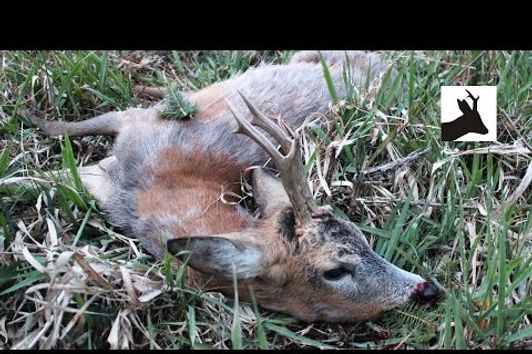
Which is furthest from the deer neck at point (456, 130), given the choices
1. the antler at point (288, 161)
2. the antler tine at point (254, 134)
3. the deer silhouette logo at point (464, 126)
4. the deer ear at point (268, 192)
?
the antler tine at point (254, 134)

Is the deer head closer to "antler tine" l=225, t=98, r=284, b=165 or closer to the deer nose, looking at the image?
the deer nose

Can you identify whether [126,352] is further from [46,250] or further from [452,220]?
[452,220]

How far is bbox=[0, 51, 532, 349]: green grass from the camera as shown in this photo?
3432 millimetres

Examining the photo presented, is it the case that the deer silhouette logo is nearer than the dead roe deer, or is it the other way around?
the dead roe deer

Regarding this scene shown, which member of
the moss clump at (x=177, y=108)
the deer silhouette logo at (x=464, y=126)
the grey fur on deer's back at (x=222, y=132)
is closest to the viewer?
the grey fur on deer's back at (x=222, y=132)

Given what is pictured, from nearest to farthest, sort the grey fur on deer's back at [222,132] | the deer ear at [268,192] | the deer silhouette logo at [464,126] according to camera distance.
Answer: the deer ear at [268,192], the grey fur on deer's back at [222,132], the deer silhouette logo at [464,126]

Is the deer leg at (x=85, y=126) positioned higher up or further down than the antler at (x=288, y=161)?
higher up

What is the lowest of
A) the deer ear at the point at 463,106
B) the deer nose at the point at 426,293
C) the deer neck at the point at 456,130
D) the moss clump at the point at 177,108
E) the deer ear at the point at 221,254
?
the deer nose at the point at 426,293

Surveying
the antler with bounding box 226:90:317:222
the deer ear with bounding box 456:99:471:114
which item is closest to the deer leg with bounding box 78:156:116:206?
the antler with bounding box 226:90:317:222

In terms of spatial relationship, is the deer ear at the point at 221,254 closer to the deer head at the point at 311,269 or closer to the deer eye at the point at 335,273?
the deer head at the point at 311,269

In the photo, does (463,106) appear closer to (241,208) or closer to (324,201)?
(324,201)

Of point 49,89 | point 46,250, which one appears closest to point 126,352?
point 46,250

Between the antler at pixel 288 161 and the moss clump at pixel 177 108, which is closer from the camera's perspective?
the antler at pixel 288 161

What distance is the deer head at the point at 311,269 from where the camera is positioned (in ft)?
11.8
